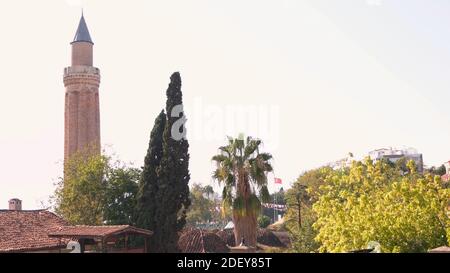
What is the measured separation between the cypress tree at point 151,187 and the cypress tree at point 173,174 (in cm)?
50

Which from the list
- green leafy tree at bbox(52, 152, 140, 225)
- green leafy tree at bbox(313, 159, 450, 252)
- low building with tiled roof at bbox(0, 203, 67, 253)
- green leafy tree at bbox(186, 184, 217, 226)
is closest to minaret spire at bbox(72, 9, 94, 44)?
green leafy tree at bbox(52, 152, 140, 225)

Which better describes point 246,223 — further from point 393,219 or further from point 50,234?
point 50,234

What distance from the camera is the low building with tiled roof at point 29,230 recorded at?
2322cm

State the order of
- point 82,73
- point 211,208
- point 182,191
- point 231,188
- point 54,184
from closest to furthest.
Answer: point 231,188
point 182,191
point 54,184
point 82,73
point 211,208

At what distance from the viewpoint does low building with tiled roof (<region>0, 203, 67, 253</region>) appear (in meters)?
23.2

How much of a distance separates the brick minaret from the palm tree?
29368mm

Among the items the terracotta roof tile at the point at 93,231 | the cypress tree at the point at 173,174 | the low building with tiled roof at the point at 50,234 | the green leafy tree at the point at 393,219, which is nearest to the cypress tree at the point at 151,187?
the cypress tree at the point at 173,174

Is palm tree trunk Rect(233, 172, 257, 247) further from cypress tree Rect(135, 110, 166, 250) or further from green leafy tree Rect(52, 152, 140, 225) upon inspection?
green leafy tree Rect(52, 152, 140, 225)

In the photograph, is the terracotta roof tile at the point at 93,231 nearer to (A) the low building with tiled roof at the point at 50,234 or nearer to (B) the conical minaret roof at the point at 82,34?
(A) the low building with tiled roof at the point at 50,234

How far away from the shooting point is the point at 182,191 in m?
28.8
